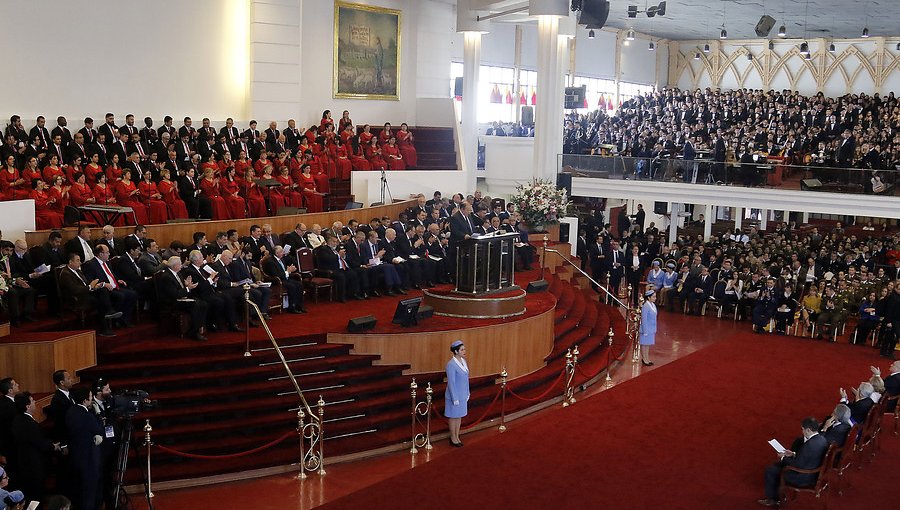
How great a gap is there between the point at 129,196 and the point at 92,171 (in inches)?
30.7

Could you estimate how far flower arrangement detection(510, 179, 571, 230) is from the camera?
20.6 meters

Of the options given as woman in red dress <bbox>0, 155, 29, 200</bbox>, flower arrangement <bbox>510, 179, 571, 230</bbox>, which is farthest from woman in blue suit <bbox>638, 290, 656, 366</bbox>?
woman in red dress <bbox>0, 155, 29, 200</bbox>

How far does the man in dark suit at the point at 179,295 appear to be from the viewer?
11320 mm

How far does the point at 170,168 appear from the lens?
16078mm

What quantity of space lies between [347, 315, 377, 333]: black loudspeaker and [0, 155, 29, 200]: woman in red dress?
5461 mm

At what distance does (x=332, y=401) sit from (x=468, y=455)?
5.71 feet

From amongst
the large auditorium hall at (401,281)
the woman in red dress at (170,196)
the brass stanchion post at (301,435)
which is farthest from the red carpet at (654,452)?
the woman in red dress at (170,196)

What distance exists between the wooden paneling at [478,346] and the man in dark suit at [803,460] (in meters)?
4.32

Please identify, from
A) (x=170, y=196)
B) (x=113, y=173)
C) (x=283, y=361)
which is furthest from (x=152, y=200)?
(x=283, y=361)

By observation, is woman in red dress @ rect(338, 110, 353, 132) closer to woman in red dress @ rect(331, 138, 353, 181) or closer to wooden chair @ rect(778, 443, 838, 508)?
woman in red dress @ rect(331, 138, 353, 181)

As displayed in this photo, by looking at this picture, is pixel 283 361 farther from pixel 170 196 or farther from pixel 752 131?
pixel 752 131

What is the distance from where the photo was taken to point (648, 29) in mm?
34156

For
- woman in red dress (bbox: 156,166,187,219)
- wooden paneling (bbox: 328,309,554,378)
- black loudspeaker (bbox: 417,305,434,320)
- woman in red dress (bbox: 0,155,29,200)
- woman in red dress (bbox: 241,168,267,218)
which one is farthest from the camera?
woman in red dress (bbox: 241,168,267,218)

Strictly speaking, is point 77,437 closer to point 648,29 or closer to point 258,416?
point 258,416
